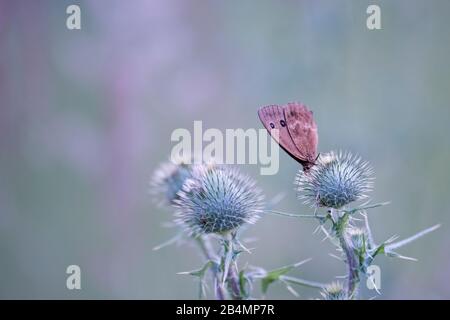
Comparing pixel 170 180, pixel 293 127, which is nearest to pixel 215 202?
pixel 293 127

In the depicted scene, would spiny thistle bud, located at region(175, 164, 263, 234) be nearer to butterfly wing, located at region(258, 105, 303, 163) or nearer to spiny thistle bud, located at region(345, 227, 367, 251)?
butterfly wing, located at region(258, 105, 303, 163)

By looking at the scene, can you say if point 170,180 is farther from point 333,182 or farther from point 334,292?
point 334,292

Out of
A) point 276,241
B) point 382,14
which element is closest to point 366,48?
point 382,14

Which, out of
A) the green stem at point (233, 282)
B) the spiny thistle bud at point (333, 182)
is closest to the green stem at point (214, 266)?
the green stem at point (233, 282)

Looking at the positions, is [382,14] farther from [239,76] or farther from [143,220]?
[143,220]

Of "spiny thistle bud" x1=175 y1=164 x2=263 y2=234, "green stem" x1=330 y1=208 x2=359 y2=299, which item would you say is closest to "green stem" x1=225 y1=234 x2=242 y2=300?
"spiny thistle bud" x1=175 y1=164 x2=263 y2=234

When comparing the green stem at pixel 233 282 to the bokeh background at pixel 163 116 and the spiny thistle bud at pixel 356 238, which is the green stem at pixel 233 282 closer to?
the spiny thistle bud at pixel 356 238

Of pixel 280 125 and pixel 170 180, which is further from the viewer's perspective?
pixel 170 180
